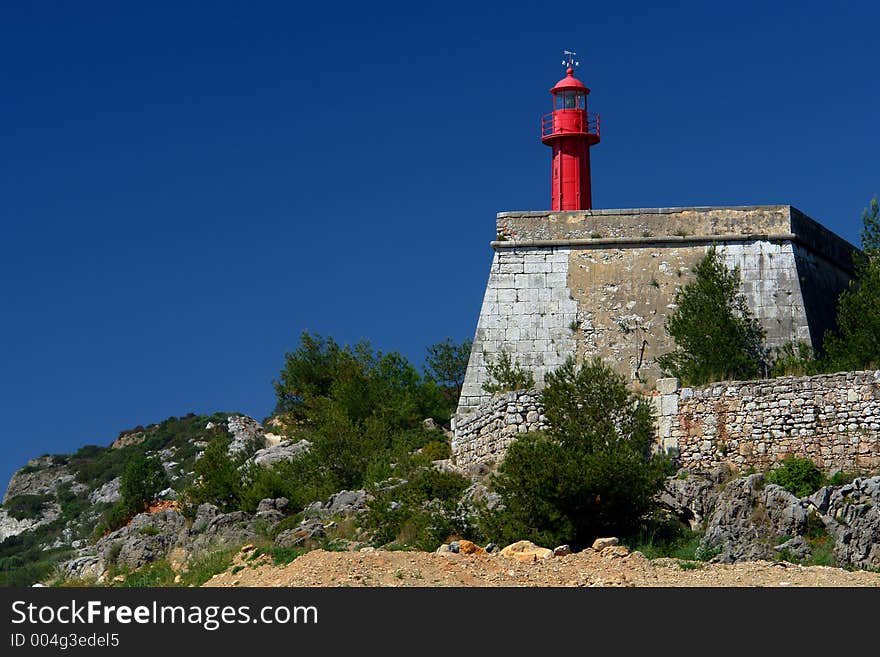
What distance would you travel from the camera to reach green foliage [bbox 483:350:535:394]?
33.0m

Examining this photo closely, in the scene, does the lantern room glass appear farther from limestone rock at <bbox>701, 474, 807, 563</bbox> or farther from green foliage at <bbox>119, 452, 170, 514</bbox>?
limestone rock at <bbox>701, 474, 807, 563</bbox>

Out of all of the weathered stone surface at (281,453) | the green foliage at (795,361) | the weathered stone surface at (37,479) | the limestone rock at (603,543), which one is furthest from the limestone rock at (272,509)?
the weathered stone surface at (37,479)

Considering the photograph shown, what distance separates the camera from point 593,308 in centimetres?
3428

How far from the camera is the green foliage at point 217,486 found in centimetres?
3244

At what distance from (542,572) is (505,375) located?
12.4 meters

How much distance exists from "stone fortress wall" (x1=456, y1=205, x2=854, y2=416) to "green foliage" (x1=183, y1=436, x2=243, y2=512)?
16.1 feet

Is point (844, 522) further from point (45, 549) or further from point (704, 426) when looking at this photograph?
point (45, 549)

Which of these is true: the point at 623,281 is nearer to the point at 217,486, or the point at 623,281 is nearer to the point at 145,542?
the point at 217,486

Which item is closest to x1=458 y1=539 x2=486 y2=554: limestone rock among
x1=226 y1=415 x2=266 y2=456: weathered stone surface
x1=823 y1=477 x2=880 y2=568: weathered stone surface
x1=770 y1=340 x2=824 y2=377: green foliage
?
x1=823 y1=477 x2=880 y2=568: weathered stone surface

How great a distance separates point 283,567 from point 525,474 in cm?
388

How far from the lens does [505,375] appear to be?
3334 centimetres

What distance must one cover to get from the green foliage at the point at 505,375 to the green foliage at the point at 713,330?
2775 mm

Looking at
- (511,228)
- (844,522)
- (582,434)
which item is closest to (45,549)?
(511,228)

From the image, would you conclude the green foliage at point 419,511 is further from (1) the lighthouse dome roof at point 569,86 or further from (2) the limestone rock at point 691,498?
(1) the lighthouse dome roof at point 569,86
